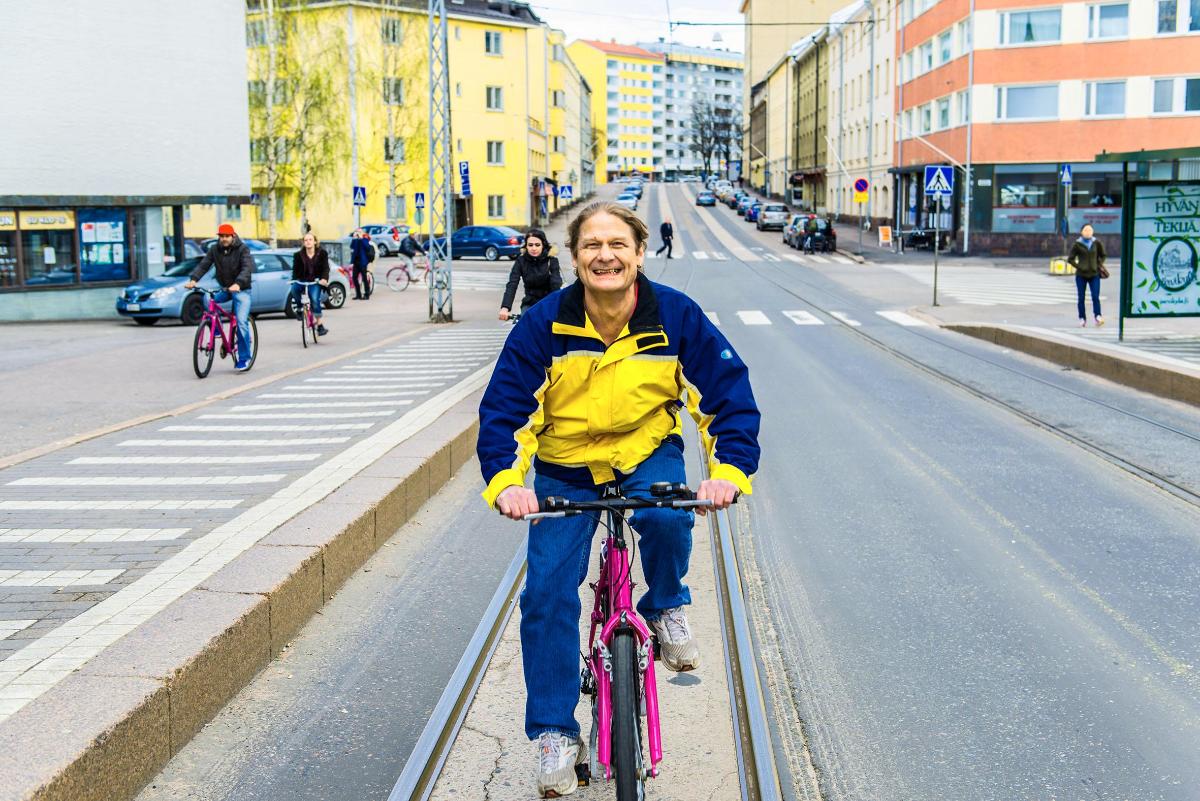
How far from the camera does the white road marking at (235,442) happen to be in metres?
9.90

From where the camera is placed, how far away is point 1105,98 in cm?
4756

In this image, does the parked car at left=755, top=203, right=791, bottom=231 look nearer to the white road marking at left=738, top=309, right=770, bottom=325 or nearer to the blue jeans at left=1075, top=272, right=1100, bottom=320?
the white road marking at left=738, top=309, right=770, bottom=325

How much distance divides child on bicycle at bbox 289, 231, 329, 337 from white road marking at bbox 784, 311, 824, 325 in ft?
29.8

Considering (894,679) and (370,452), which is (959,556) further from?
(370,452)

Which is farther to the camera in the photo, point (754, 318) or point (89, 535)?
point (754, 318)

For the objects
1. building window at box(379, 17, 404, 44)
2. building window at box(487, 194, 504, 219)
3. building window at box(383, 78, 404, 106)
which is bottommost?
building window at box(487, 194, 504, 219)

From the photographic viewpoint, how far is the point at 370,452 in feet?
30.0

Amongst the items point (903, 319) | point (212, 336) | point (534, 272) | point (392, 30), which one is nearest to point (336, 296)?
point (903, 319)

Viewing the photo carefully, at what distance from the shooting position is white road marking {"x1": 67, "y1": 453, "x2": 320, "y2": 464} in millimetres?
9070

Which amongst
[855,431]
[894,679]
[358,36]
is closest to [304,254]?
[855,431]

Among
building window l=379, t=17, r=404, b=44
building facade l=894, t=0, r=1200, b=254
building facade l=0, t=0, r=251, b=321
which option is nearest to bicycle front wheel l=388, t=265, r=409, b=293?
building facade l=0, t=0, r=251, b=321

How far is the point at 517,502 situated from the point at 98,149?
2711 centimetres

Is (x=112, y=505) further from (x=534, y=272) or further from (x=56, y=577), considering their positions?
(x=534, y=272)

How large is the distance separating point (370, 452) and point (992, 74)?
147 ft
